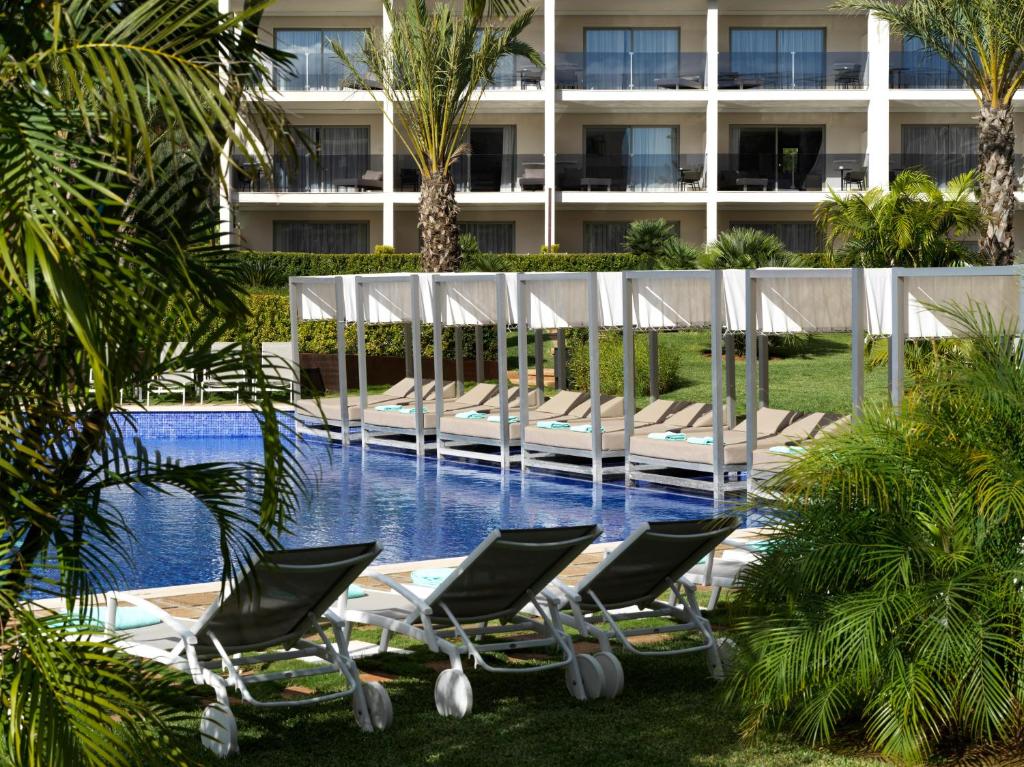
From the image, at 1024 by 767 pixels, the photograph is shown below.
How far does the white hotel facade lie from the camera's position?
114 feet

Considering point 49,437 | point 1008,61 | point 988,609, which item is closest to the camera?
point 49,437

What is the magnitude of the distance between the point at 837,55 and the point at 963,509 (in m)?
32.0

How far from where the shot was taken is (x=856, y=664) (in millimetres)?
5270

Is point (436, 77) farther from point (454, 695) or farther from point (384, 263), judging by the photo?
point (454, 695)

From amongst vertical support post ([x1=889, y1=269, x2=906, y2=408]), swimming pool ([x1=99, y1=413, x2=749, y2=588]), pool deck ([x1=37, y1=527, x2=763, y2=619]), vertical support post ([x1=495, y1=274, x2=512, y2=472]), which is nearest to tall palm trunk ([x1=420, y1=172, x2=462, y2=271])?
swimming pool ([x1=99, y1=413, x2=749, y2=588])

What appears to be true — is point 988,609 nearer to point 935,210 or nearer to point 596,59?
point 935,210

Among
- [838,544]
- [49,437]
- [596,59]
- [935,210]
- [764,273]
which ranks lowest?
[838,544]

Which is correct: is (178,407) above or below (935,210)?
below

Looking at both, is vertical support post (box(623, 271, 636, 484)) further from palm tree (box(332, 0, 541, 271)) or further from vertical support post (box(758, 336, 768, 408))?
palm tree (box(332, 0, 541, 271))

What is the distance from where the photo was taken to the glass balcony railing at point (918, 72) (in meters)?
35.2

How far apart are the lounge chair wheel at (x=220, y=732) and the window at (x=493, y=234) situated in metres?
30.8

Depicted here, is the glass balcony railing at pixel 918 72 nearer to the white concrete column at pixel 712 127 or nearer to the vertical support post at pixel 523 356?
the white concrete column at pixel 712 127

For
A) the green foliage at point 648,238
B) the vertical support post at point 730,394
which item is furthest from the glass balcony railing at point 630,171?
the vertical support post at point 730,394

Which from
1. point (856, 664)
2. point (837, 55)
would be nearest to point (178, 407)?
point (856, 664)
